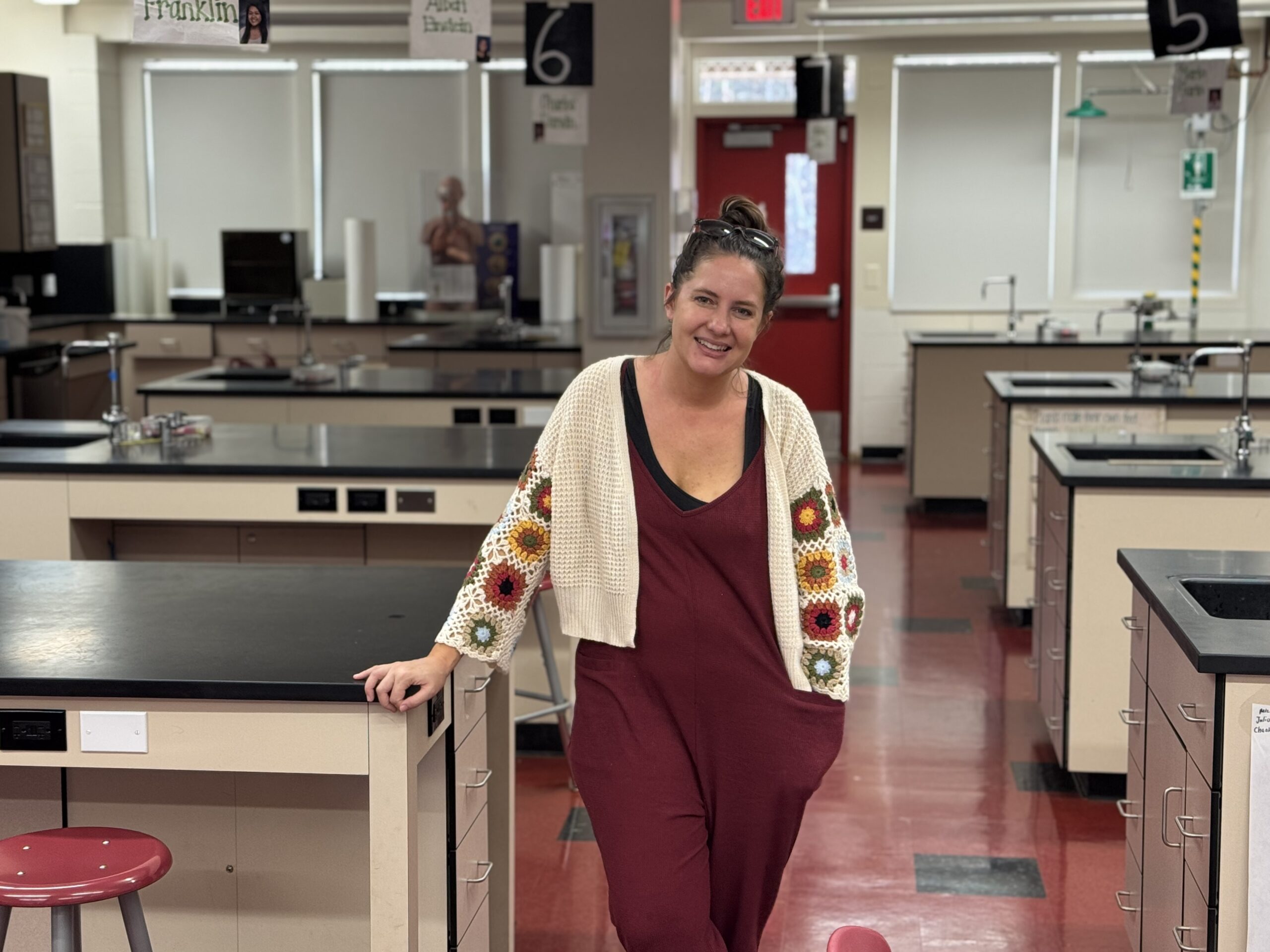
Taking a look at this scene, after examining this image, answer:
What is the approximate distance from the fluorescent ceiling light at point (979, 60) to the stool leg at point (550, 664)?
7.23 m

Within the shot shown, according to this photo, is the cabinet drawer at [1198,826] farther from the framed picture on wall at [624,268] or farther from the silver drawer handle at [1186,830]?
the framed picture on wall at [624,268]

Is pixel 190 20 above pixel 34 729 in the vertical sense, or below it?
above

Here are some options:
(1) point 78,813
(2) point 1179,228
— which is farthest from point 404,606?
(2) point 1179,228

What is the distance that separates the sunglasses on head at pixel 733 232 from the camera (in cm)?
230

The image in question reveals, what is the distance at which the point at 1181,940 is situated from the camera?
2682 mm

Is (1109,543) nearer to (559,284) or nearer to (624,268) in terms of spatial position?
(624,268)

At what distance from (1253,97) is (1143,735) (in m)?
8.40

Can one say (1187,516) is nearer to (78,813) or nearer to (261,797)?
(261,797)

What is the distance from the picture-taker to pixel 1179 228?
10.6m

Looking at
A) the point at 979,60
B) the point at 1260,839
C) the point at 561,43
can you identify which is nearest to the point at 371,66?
the point at 979,60

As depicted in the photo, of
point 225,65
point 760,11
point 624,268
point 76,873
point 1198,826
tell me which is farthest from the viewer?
point 225,65

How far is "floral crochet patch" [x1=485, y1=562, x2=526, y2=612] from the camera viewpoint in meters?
2.41

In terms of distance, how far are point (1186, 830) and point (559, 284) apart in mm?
7526

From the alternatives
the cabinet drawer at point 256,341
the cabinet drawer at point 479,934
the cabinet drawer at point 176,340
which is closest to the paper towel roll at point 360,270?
the cabinet drawer at point 256,341
